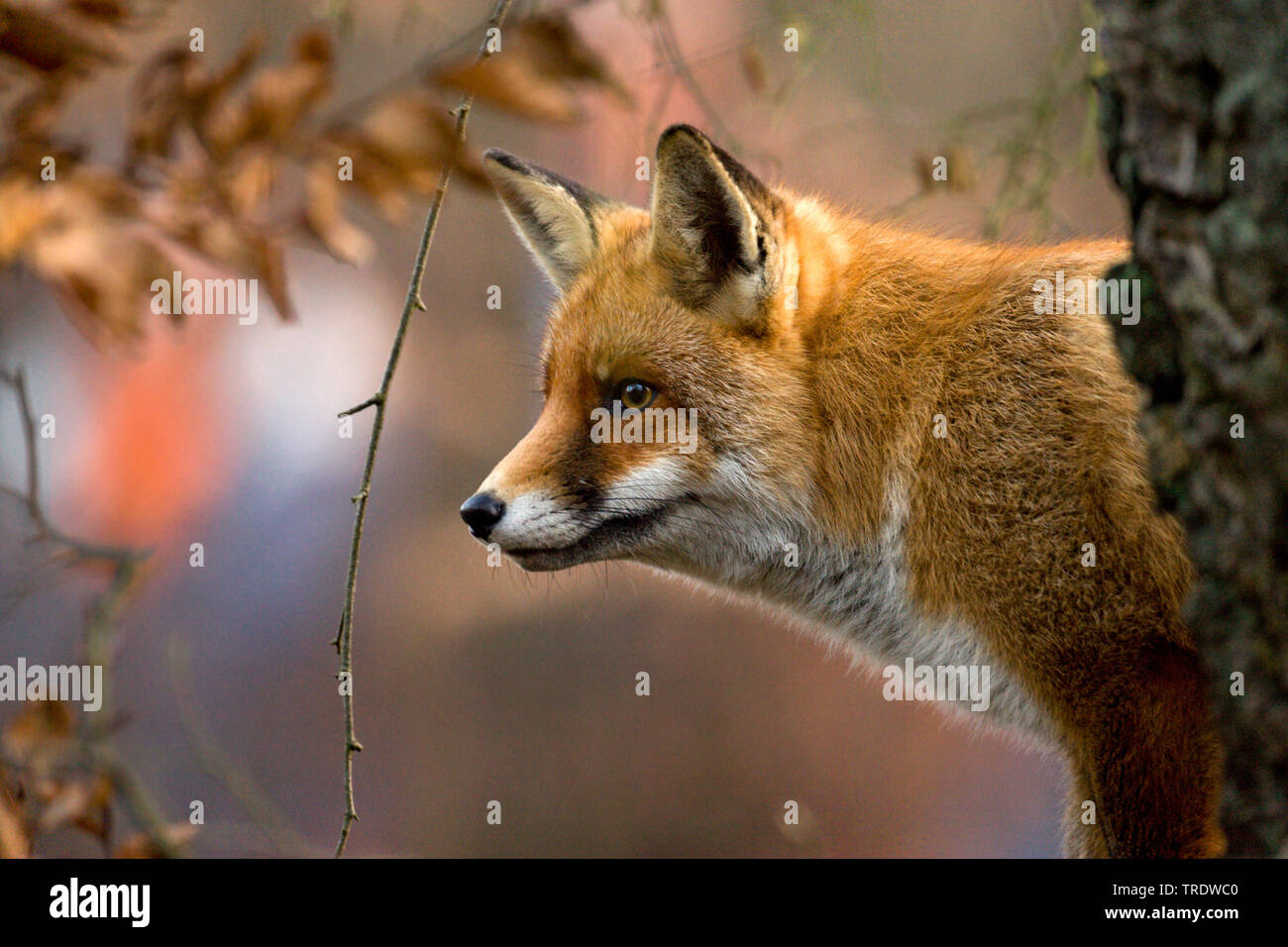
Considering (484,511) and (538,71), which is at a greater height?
(538,71)

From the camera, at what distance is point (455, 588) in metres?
7.20

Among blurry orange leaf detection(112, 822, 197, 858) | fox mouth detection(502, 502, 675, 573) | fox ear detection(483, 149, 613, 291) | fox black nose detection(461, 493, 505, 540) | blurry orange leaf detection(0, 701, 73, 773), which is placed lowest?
blurry orange leaf detection(112, 822, 197, 858)

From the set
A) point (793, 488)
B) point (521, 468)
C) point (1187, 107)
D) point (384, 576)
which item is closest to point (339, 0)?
point (521, 468)

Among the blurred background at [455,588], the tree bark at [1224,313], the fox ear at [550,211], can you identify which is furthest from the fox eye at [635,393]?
the blurred background at [455,588]

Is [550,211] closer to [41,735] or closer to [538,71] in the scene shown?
[538,71]

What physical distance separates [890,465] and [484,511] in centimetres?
111

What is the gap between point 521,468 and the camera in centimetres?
298

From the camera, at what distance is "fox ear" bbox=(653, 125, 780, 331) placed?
2932 mm

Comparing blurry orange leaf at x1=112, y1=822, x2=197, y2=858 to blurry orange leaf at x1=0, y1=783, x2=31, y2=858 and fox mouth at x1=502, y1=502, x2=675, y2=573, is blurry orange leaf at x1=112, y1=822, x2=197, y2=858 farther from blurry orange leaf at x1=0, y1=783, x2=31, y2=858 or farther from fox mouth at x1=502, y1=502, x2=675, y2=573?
fox mouth at x1=502, y1=502, x2=675, y2=573

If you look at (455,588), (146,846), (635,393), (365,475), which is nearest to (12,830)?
(146,846)

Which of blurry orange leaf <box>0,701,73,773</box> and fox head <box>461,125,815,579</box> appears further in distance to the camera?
fox head <box>461,125,815,579</box>

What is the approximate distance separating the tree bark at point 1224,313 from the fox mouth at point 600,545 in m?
1.49

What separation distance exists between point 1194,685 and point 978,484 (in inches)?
26.5

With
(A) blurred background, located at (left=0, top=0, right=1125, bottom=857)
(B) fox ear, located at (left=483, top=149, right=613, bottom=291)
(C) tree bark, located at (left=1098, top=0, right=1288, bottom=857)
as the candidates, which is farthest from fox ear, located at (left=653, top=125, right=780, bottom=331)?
(A) blurred background, located at (left=0, top=0, right=1125, bottom=857)
